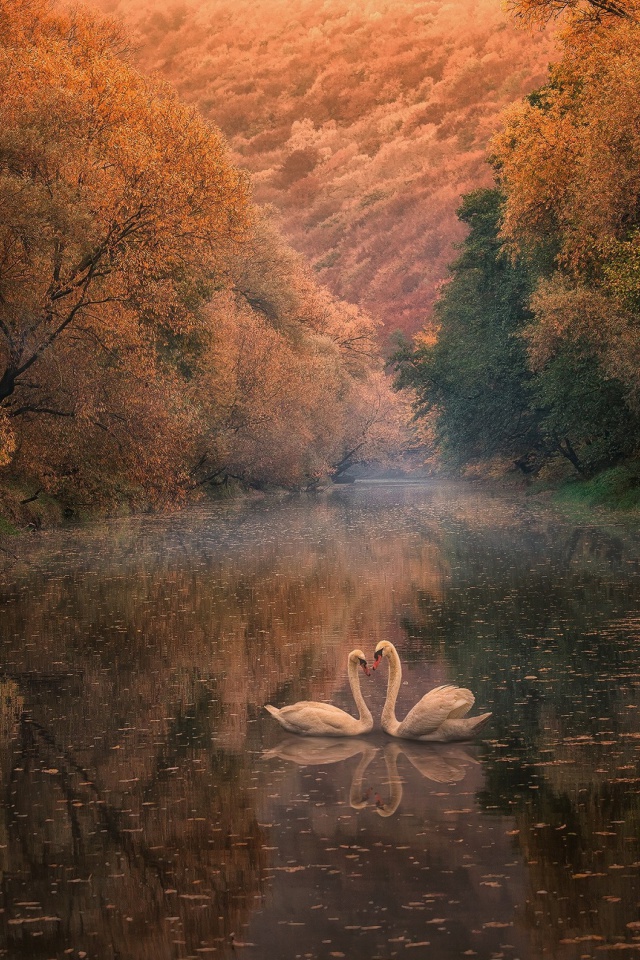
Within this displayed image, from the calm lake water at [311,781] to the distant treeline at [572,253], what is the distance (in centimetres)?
1371

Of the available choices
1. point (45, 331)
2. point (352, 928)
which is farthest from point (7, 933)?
point (45, 331)

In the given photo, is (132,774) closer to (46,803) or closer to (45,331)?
(46,803)

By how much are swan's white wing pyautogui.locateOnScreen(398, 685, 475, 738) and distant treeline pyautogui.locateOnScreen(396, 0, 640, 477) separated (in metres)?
21.0

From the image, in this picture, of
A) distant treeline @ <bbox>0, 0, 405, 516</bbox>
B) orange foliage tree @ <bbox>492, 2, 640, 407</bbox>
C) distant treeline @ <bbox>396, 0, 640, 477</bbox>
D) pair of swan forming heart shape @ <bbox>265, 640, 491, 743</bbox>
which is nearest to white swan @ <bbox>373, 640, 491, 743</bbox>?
pair of swan forming heart shape @ <bbox>265, 640, 491, 743</bbox>

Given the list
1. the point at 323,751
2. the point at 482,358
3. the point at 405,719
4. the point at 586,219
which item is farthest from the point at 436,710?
the point at 482,358

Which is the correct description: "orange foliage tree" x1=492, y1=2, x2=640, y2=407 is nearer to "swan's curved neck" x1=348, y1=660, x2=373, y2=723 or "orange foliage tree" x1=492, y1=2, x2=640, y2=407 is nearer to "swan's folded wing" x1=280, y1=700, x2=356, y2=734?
"swan's curved neck" x1=348, y1=660, x2=373, y2=723

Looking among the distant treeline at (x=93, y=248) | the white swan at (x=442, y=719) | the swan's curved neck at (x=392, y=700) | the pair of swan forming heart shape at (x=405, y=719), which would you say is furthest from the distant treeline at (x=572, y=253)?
the white swan at (x=442, y=719)

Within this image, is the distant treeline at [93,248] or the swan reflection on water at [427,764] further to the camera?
the distant treeline at [93,248]

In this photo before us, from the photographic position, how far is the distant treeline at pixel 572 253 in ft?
108

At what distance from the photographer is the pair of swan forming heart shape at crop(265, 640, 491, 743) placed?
455 inches

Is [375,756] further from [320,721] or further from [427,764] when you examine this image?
[320,721]

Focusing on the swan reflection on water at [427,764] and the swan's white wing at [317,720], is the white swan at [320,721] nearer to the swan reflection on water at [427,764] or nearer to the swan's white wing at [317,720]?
the swan's white wing at [317,720]

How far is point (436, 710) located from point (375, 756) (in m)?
0.68

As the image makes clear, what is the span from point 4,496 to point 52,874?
97.4ft
